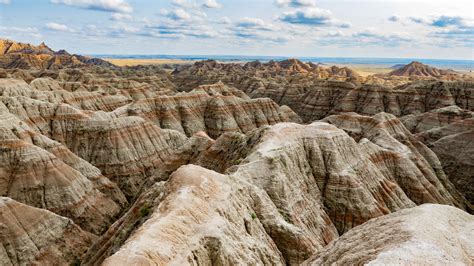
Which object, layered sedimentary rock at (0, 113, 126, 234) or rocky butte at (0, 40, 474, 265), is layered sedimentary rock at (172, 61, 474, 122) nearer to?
rocky butte at (0, 40, 474, 265)

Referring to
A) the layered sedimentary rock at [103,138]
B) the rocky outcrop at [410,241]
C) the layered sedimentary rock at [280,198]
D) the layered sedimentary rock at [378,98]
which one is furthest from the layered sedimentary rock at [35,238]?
the layered sedimentary rock at [378,98]

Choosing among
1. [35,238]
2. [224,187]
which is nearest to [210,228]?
[224,187]

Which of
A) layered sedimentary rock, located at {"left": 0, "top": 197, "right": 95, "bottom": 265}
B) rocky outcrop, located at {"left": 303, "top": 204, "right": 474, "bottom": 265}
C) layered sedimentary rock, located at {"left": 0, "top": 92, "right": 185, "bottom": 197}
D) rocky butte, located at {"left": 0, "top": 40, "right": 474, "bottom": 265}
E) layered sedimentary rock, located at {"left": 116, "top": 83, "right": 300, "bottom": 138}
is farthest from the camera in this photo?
layered sedimentary rock, located at {"left": 116, "top": 83, "right": 300, "bottom": 138}

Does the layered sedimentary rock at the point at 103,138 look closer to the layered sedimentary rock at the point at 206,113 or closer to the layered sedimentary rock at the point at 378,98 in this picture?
the layered sedimentary rock at the point at 206,113

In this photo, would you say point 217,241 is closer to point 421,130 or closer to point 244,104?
point 421,130

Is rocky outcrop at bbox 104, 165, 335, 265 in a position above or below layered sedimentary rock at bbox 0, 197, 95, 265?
above

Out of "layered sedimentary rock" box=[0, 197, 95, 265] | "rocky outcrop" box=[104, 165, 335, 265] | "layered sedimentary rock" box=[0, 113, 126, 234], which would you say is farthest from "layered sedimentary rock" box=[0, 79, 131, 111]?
"rocky outcrop" box=[104, 165, 335, 265]
